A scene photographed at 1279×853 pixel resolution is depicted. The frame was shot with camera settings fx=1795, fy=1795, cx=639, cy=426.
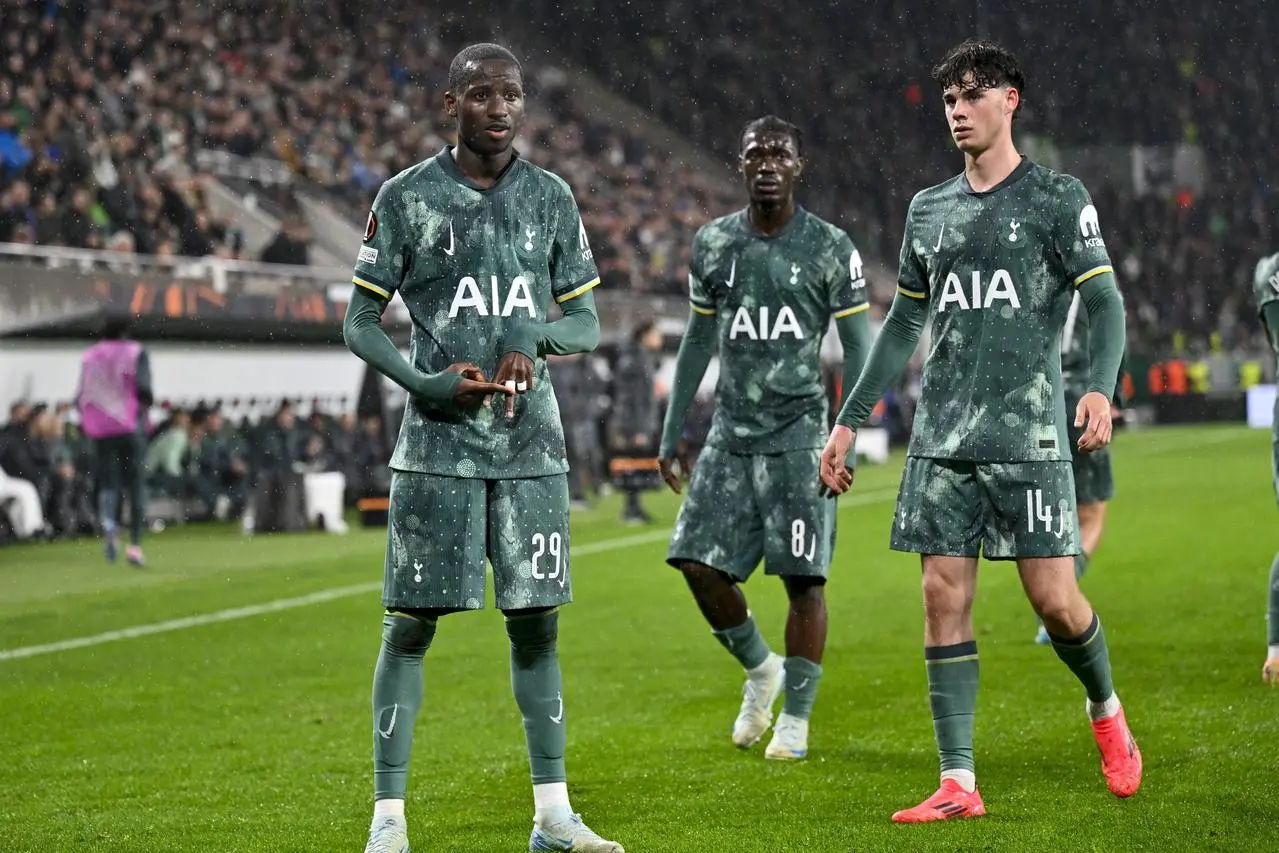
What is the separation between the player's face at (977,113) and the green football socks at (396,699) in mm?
2034

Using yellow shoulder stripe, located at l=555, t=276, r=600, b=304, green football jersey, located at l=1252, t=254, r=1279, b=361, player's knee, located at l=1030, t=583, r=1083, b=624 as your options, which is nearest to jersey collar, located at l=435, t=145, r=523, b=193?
yellow shoulder stripe, located at l=555, t=276, r=600, b=304

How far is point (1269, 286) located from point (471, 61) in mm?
3705

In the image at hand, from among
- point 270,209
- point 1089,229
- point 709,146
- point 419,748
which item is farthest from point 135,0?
point 1089,229

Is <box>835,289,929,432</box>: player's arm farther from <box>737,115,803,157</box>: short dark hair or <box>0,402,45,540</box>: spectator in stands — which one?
<box>0,402,45,540</box>: spectator in stands

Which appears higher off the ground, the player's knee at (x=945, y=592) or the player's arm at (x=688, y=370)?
the player's arm at (x=688, y=370)

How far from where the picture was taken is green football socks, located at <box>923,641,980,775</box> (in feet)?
17.0

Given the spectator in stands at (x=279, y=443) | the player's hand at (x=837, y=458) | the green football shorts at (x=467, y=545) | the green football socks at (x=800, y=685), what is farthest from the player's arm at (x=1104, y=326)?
the spectator in stands at (x=279, y=443)

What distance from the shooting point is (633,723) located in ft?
23.4

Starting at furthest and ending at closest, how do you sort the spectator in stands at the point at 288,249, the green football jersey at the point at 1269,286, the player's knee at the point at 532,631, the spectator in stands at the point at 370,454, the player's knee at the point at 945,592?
the spectator in stands at the point at 288,249
the spectator in stands at the point at 370,454
the green football jersey at the point at 1269,286
the player's knee at the point at 945,592
the player's knee at the point at 532,631

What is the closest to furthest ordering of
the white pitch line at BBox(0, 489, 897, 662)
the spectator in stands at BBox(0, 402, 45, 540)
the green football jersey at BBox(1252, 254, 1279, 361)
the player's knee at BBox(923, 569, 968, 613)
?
the player's knee at BBox(923, 569, 968, 613)
the green football jersey at BBox(1252, 254, 1279, 361)
the white pitch line at BBox(0, 489, 897, 662)
the spectator in stands at BBox(0, 402, 45, 540)

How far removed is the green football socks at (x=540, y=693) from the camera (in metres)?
4.90

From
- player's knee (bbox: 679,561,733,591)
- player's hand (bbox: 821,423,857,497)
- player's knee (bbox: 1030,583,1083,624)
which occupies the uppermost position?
player's hand (bbox: 821,423,857,497)

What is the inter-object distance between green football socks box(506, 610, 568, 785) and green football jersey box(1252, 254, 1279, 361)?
343 cm

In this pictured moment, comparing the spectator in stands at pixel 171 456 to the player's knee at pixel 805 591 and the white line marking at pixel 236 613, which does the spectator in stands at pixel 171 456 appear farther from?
the player's knee at pixel 805 591
